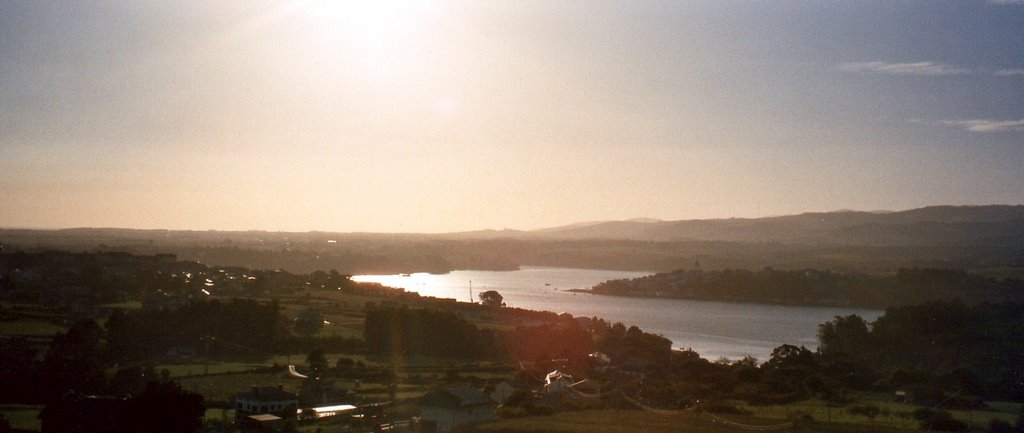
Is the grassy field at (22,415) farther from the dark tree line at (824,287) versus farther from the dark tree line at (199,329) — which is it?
the dark tree line at (824,287)

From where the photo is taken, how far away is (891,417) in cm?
767

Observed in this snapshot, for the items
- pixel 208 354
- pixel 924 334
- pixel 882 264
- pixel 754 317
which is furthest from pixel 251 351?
pixel 882 264

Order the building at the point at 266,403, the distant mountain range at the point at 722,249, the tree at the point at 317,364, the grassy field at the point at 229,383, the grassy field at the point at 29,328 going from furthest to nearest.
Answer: the distant mountain range at the point at 722,249, the grassy field at the point at 29,328, the tree at the point at 317,364, the grassy field at the point at 229,383, the building at the point at 266,403

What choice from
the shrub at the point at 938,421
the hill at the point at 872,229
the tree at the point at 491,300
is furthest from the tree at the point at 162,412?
the hill at the point at 872,229

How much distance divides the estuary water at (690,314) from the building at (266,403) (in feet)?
25.9

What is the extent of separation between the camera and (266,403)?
7.04 meters

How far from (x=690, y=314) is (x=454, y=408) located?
1555 centimetres

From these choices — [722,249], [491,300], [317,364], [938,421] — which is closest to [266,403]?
[317,364]

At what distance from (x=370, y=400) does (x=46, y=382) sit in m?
2.89

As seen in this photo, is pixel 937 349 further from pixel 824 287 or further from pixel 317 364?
pixel 824 287

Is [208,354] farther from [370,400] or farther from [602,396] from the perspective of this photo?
[602,396]

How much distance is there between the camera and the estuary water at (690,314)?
15.6 metres

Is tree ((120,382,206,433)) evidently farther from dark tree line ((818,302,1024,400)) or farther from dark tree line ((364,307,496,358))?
dark tree line ((818,302,1024,400))

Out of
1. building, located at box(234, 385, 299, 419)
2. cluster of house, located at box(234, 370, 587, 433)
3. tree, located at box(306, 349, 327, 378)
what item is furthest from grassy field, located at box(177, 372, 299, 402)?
cluster of house, located at box(234, 370, 587, 433)
